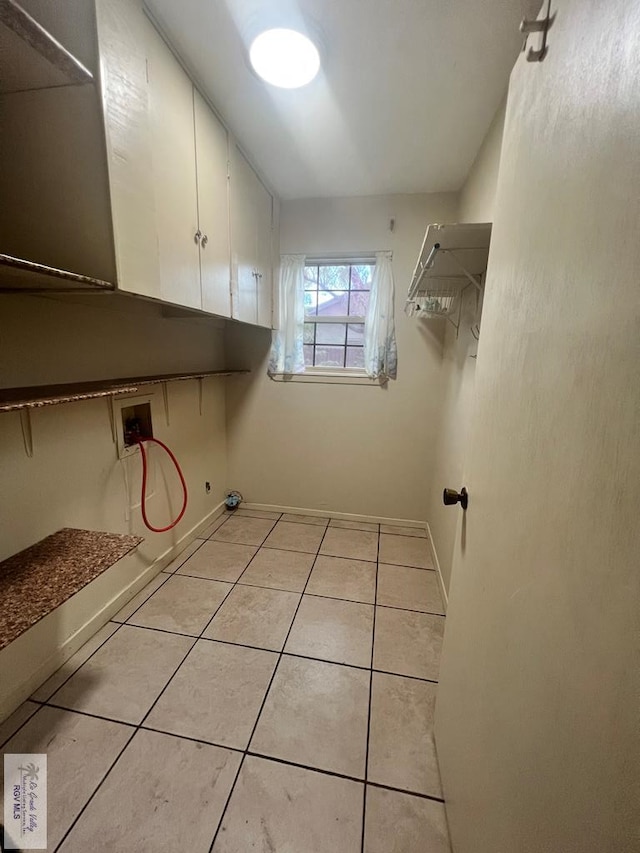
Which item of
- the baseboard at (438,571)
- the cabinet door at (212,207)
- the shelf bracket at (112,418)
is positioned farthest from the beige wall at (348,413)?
the shelf bracket at (112,418)

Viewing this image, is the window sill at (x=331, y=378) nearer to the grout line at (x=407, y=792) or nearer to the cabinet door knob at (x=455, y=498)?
the cabinet door knob at (x=455, y=498)

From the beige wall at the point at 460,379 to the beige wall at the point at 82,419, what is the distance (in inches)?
67.4

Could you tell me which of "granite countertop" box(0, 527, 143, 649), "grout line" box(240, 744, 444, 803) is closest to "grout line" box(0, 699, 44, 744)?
"granite countertop" box(0, 527, 143, 649)

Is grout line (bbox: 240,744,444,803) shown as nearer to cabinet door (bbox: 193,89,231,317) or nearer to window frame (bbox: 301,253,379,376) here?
cabinet door (bbox: 193,89,231,317)

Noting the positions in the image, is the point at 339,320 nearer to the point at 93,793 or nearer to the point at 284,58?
the point at 284,58

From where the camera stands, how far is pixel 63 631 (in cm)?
147

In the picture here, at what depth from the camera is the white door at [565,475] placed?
1.22 ft

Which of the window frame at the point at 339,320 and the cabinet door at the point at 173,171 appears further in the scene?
the window frame at the point at 339,320

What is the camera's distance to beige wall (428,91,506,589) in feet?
5.28

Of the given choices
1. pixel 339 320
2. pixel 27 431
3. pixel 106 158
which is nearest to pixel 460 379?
pixel 339 320

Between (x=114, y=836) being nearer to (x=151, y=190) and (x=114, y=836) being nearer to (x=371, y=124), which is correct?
(x=151, y=190)

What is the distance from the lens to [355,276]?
263 cm

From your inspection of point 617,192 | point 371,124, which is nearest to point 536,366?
point 617,192

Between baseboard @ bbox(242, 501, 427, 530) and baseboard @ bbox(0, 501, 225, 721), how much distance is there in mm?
1076
